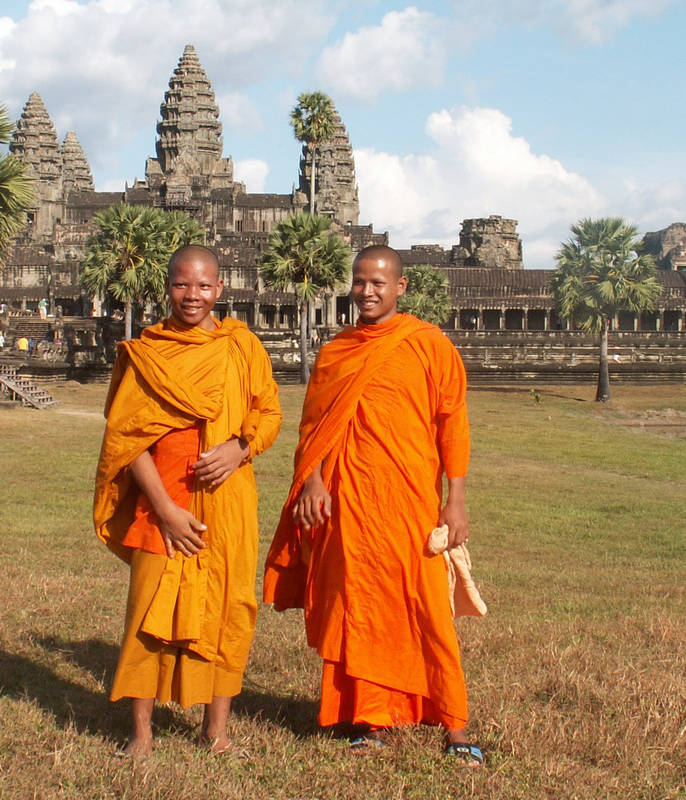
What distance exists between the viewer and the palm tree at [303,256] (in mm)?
34844

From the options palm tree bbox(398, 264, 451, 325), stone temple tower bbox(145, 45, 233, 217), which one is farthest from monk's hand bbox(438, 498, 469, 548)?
stone temple tower bbox(145, 45, 233, 217)

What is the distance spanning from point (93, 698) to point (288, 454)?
40.9ft

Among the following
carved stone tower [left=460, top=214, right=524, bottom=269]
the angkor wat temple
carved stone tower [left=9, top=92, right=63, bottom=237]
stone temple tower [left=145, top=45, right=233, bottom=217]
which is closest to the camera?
the angkor wat temple

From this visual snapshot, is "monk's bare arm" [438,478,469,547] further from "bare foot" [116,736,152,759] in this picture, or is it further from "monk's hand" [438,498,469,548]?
"bare foot" [116,736,152,759]

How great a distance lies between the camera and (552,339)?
141 ft

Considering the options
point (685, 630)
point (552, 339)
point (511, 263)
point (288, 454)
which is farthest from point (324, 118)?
point (685, 630)

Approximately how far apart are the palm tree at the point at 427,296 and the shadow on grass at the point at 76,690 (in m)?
41.2

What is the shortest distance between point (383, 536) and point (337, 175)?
76.8m

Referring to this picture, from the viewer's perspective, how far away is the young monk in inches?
148

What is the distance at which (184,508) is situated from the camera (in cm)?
382

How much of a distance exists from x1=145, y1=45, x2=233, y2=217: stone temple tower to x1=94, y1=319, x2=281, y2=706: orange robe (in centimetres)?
6786

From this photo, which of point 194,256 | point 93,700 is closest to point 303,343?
point 93,700

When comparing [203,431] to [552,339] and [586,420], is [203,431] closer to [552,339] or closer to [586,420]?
[586,420]

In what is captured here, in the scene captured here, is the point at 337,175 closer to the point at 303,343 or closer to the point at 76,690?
the point at 303,343
